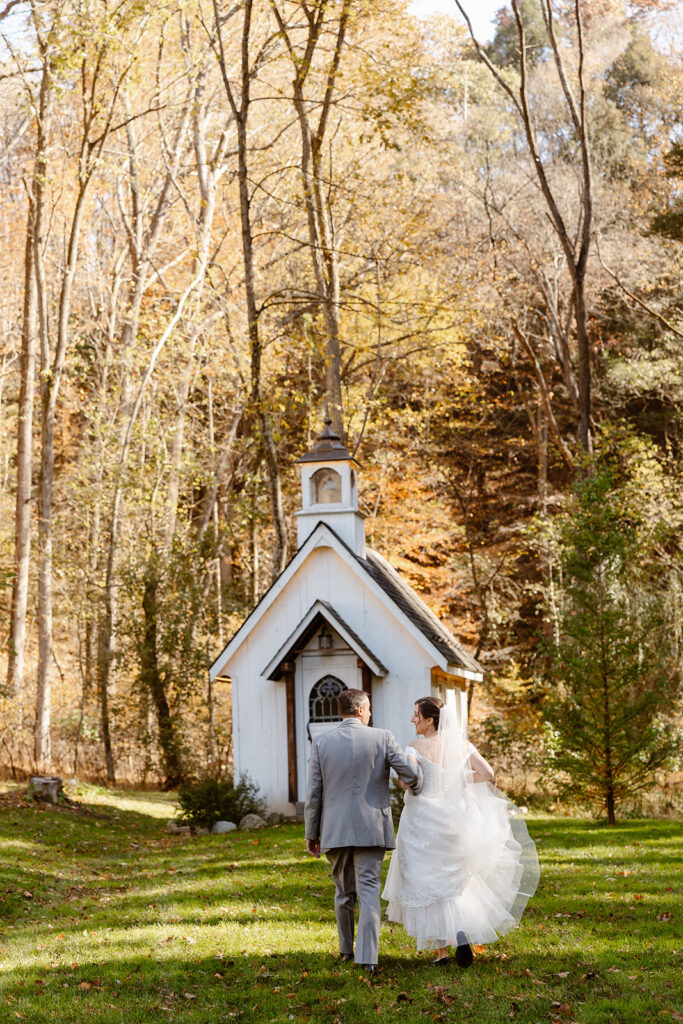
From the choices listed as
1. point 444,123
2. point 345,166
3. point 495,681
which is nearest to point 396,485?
point 495,681

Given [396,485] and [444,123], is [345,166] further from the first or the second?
[396,485]

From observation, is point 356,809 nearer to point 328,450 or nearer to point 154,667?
point 328,450

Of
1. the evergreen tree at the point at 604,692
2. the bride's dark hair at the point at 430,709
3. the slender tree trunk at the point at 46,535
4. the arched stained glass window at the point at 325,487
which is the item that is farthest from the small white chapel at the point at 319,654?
the bride's dark hair at the point at 430,709

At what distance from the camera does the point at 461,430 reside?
3212 centimetres

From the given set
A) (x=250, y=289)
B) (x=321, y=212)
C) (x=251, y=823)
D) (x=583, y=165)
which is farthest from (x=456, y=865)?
(x=583, y=165)

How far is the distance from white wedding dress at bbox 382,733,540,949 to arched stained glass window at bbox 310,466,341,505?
10894mm

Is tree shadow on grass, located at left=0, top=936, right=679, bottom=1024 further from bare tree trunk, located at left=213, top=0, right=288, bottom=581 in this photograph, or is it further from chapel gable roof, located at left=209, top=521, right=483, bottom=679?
bare tree trunk, located at left=213, top=0, right=288, bottom=581

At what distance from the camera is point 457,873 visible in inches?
269

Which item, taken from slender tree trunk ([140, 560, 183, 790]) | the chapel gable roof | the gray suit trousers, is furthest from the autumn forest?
the gray suit trousers

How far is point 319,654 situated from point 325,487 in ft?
9.70

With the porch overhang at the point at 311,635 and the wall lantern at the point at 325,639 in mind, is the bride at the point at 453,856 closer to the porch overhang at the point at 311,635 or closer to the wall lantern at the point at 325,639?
the porch overhang at the point at 311,635

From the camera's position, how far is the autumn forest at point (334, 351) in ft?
61.9

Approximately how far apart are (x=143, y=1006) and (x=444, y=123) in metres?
30.8

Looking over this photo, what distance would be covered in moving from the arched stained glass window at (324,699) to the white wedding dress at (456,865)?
9425 millimetres
